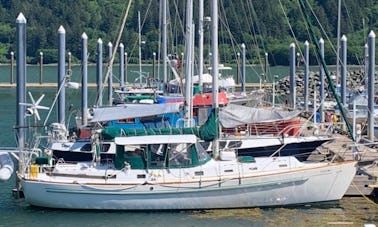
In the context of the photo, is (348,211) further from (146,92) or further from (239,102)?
(146,92)

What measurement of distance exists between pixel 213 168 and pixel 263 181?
155 cm

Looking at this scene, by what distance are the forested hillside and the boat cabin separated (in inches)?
3773

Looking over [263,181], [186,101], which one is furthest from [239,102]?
[263,181]

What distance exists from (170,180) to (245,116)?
5.98m

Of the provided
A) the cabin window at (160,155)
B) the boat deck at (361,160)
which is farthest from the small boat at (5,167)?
the boat deck at (361,160)

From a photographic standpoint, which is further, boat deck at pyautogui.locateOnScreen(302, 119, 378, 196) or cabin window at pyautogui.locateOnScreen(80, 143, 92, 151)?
cabin window at pyautogui.locateOnScreen(80, 143, 92, 151)

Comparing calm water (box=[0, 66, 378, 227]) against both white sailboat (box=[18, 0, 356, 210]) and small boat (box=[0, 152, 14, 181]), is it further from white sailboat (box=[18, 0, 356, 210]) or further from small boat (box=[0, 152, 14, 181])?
small boat (box=[0, 152, 14, 181])

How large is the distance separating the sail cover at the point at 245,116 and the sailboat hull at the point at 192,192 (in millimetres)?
4710

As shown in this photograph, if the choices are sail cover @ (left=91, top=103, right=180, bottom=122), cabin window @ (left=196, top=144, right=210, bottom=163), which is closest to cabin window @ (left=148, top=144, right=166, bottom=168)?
cabin window @ (left=196, top=144, right=210, bottom=163)

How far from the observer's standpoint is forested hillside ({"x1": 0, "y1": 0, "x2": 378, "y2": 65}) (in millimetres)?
141875

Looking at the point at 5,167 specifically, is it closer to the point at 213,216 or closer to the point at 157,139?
the point at 157,139

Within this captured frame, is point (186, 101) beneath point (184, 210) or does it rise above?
above

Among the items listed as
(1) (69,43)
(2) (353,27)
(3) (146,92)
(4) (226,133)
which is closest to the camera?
(4) (226,133)

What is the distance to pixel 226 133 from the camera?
36.3 meters
